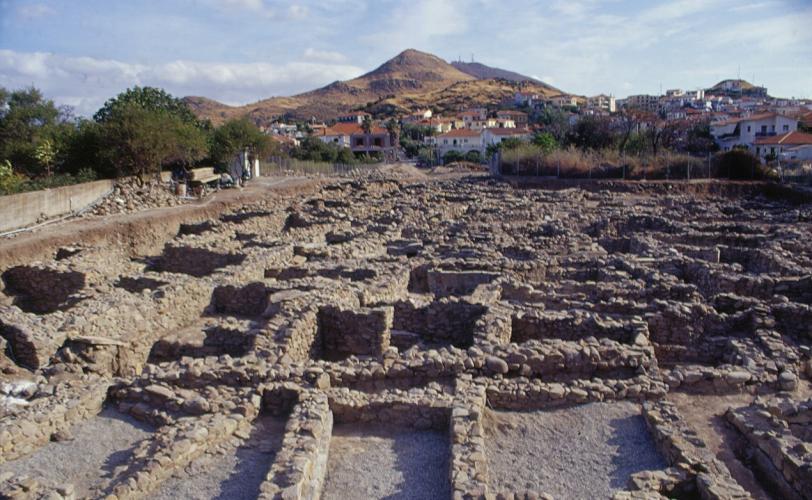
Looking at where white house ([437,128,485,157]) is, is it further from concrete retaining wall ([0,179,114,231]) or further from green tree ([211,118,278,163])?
concrete retaining wall ([0,179,114,231])

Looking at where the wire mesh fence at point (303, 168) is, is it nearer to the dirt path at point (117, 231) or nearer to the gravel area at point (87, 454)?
the dirt path at point (117, 231)

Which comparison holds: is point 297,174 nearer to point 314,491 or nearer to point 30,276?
point 30,276

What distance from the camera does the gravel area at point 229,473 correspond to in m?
5.78

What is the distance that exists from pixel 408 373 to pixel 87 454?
3.61 meters

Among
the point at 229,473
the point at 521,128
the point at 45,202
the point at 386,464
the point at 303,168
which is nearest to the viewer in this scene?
Result: the point at 229,473

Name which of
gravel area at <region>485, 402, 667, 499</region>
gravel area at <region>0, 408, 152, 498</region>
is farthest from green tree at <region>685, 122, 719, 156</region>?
gravel area at <region>0, 408, 152, 498</region>

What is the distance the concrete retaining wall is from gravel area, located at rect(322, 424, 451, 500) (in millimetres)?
16367

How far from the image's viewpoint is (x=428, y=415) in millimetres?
6977

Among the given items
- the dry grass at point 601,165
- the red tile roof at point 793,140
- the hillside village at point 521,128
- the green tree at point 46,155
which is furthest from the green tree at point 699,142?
the green tree at point 46,155

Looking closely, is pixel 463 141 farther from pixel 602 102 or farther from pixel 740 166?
pixel 602 102

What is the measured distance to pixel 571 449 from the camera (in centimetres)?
Answer: 658

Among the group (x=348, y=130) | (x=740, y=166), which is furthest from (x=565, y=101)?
(x=740, y=166)

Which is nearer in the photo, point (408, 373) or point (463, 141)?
point (408, 373)

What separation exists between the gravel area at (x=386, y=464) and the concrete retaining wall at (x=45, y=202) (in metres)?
16.4
